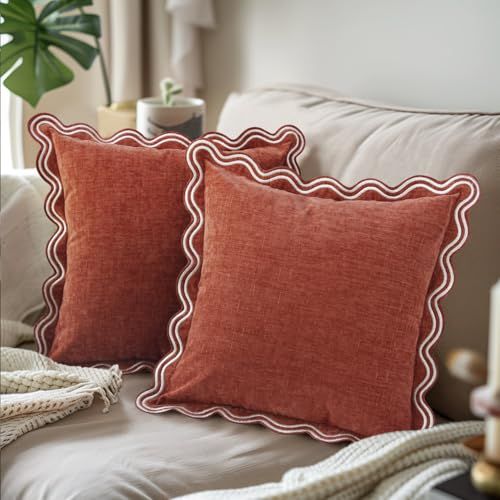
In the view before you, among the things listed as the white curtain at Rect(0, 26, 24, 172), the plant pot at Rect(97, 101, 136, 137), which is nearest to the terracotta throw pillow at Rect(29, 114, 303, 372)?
the plant pot at Rect(97, 101, 136, 137)

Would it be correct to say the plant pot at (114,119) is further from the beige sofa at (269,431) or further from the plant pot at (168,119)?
the beige sofa at (269,431)

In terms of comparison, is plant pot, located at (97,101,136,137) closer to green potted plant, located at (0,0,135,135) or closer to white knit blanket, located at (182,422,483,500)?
green potted plant, located at (0,0,135,135)

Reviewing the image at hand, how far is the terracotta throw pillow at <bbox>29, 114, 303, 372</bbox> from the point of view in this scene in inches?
57.3

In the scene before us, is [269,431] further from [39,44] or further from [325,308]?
[39,44]

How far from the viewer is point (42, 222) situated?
1.71m

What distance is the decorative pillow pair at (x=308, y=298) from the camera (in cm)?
121

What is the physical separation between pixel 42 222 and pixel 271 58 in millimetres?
924

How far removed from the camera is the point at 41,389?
4.37 ft

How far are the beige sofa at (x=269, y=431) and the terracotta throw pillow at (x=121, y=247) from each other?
0.08 m

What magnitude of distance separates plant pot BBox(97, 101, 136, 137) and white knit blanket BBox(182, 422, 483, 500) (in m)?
1.31

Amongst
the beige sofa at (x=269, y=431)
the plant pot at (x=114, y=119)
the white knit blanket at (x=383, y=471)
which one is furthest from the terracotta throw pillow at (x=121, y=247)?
the plant pot at (x=114, y=119)

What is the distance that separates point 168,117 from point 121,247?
605 millimetres

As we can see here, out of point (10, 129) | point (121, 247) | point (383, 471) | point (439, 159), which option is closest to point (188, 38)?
point (10, 129)

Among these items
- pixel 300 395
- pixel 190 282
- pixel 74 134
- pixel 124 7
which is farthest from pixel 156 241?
pixel 124 7
